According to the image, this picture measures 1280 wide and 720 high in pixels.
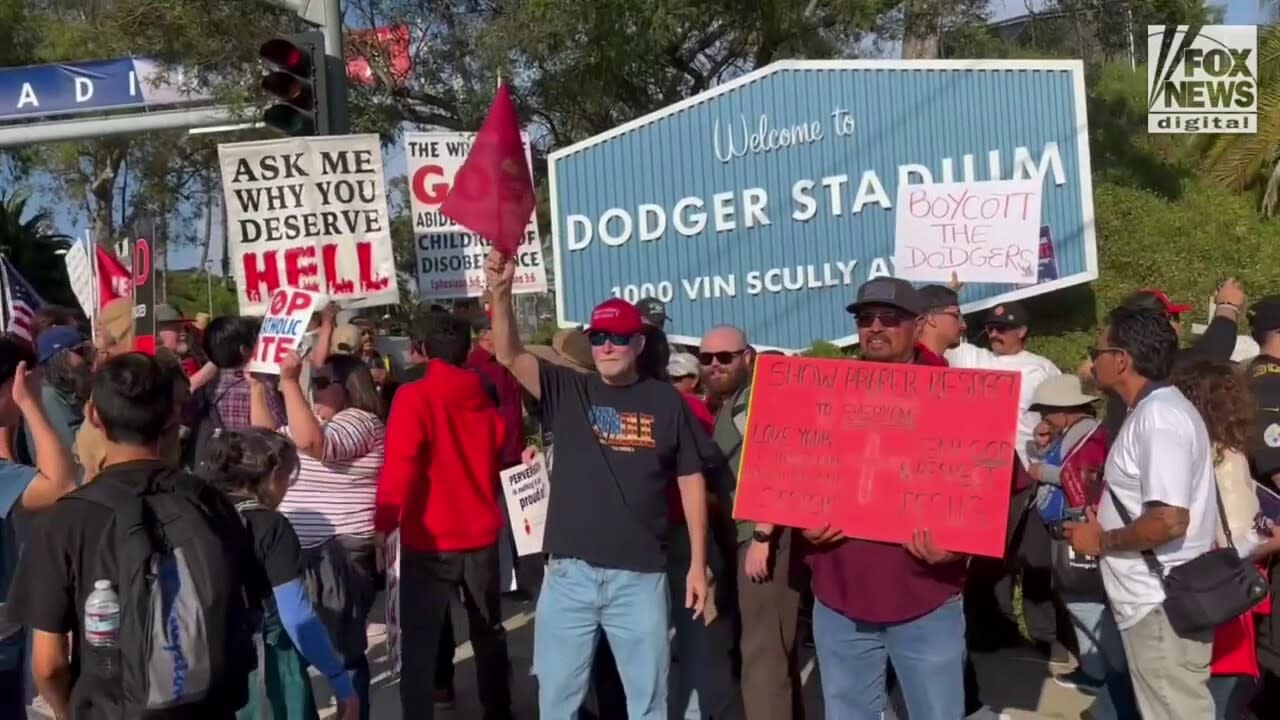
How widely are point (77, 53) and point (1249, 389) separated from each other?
26.8 m

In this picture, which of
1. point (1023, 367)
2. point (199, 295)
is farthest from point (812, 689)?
point (199, 295)

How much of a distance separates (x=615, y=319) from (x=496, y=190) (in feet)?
2.39

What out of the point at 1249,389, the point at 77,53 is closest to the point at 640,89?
the point at 1249,389

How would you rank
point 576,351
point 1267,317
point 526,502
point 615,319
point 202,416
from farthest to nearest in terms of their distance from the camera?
point 202,416 → point 576,351 → point 526,502 → point 1267,317 → point 615,319

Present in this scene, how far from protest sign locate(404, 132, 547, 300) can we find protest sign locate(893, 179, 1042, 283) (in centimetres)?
266

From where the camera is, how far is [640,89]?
15352 mm

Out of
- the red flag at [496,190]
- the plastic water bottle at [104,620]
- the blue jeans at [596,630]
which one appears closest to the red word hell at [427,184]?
the red flag at [496,190]

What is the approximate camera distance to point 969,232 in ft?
27.4

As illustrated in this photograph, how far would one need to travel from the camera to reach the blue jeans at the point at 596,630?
15.8ft

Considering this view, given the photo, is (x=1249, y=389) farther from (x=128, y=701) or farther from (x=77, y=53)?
(x=77, y=53)

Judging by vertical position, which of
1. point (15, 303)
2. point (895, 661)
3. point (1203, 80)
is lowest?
point (895, 661)

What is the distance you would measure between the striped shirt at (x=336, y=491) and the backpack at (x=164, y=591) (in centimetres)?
233

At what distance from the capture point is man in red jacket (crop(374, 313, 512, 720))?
5.79 meters

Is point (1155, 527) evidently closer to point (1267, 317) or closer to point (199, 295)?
point (1267, 317)
